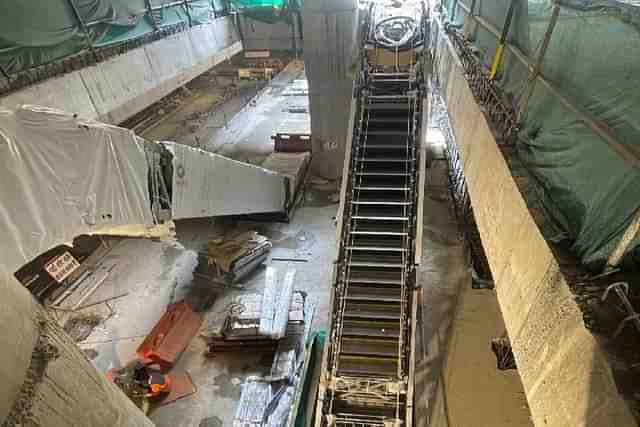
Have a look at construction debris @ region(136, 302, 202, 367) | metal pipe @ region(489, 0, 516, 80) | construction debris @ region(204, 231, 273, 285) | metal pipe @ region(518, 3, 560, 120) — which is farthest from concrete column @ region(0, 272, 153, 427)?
construction debris @ region(204, 231, 273, 285)

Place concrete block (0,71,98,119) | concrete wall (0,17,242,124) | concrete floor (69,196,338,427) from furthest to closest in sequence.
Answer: concrete wall (0,17,242,124), concrete floor (69,196,338,427), concrete block (0,71,98,119)

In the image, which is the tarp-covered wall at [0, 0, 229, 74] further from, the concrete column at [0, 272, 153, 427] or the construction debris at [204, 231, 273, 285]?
the concrete column at [0, 272, 153, 427]

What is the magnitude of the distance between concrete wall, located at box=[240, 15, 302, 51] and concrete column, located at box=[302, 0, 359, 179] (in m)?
7.34

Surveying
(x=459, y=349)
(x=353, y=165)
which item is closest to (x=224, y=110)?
(x=353, y=165)

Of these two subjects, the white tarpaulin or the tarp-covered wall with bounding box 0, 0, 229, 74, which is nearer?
the white tarpaulin

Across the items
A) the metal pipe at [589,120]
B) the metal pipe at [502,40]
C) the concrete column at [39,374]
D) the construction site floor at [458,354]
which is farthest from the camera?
the construction site floor at [458,354]

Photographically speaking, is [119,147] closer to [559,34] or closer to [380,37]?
[559,34]

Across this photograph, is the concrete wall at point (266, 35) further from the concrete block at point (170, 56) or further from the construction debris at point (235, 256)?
the construction debris at point (235, 256)

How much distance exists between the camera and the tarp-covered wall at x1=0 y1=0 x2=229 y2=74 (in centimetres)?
678

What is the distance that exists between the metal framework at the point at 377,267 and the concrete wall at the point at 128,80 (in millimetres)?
5696

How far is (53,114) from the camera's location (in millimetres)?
3719

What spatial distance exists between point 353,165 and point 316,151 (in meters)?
5.93

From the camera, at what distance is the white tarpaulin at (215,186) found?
5699 mm

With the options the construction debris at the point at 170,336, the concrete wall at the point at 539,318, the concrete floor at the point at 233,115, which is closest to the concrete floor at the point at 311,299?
the construction debris at the point at 170,336
